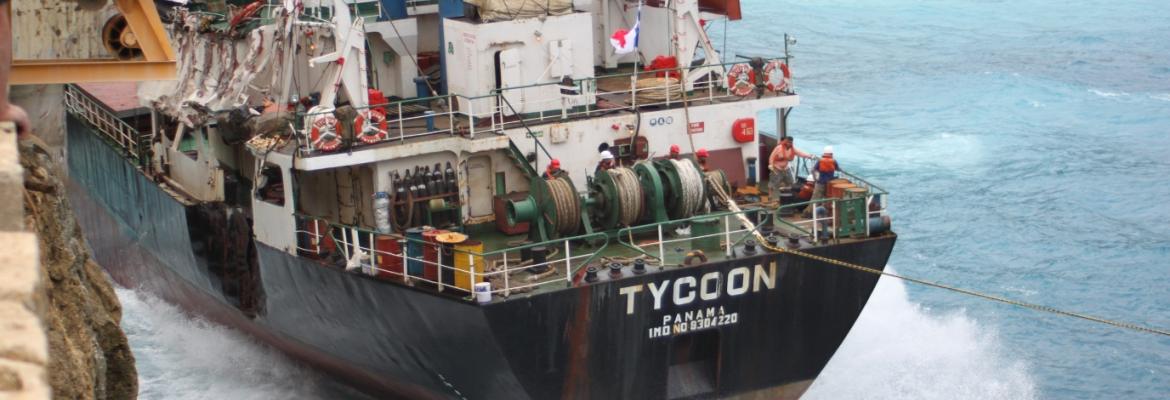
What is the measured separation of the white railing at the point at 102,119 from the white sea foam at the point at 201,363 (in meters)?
2.47

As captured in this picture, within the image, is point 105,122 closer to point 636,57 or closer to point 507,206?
point 636,57

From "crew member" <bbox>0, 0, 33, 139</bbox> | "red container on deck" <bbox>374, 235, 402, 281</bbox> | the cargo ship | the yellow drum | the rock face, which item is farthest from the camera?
"red container on deck" <bbox>374, 235, 402, 281</bbox>

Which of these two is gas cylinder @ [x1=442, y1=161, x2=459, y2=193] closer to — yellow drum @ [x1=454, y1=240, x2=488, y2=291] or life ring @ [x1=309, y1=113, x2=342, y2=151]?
life ring @ [x1=309, y1=113, x2=342, y2=151]

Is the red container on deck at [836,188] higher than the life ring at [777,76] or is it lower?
lower

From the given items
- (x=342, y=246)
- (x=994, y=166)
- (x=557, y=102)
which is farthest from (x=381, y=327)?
(x=994, y=166)

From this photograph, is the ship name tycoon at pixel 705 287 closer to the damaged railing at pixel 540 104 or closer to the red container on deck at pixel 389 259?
the red container on deck at pixel 389 259

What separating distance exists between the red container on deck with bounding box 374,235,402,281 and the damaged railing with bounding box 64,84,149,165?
304 inches

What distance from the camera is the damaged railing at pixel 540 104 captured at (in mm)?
16641

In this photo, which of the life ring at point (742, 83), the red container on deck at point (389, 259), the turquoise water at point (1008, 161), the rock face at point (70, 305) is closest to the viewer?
the rock face at point (70, 305)

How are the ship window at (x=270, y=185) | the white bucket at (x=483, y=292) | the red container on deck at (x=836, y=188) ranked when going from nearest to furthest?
the white bucket at (x=483, y=292) → the red container on deck at (x=836, y=188) → the ship window at (x=270, y=185)

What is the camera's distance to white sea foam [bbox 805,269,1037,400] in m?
19.4

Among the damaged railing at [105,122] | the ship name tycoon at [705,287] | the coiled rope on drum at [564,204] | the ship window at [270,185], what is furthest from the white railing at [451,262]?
the damaged railing at [105,122]

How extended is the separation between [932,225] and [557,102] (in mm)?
14171

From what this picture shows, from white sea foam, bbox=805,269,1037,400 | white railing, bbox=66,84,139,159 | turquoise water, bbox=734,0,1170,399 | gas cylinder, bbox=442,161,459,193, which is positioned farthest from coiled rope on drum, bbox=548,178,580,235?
white railing, bbox=66,84,139,159
